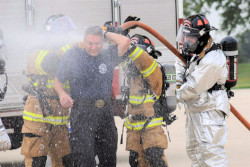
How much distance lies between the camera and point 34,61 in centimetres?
582

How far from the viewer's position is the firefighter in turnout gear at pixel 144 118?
586cm

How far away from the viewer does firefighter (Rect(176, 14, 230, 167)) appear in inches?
224

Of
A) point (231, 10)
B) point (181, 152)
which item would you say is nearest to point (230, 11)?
point (231, 10)

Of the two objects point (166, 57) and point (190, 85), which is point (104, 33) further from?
point (166, 57)

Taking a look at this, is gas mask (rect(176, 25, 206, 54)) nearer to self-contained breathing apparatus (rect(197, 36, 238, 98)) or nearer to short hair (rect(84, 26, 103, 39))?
self-contained breathing apparatus (rect(197, 36, 238, 98))

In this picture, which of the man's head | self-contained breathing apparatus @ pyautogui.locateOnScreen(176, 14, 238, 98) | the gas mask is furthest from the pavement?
Answer: the man's head

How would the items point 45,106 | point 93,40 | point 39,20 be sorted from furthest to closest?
point 39,20 < point 45,106 < point 93,40

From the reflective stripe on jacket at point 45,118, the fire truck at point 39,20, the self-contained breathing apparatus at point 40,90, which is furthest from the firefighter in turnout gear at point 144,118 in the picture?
the fire truck at point 39,20

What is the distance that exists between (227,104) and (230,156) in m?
2.53

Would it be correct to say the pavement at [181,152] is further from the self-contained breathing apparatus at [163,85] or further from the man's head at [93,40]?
the man's head at [93,40]

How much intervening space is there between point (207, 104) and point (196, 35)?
0.69 m

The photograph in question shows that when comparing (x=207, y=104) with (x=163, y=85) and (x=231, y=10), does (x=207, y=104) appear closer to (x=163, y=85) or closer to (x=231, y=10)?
(x=163, y=85)

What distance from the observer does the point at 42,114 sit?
5852mm

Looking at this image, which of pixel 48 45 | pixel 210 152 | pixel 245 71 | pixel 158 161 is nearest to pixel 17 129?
pixel 48 45
